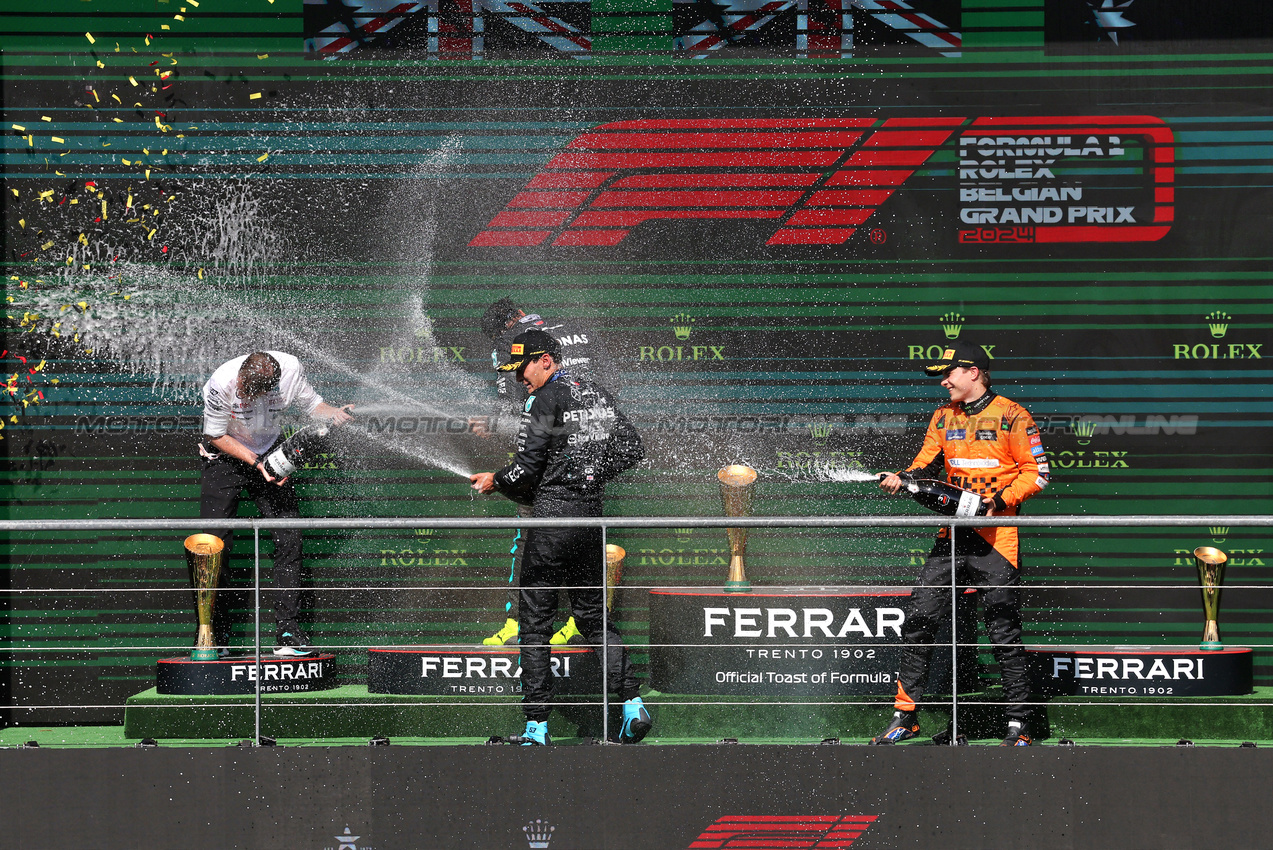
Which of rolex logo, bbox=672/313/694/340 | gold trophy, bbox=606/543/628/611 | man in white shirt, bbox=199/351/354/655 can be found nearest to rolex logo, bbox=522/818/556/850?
gold trophy, bbox=606/543/628/611

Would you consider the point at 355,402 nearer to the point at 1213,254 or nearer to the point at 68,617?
the point at 68,617

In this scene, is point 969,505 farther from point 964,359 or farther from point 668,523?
point 668,523

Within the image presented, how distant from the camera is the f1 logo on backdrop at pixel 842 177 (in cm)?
731

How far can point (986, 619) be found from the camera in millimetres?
5965

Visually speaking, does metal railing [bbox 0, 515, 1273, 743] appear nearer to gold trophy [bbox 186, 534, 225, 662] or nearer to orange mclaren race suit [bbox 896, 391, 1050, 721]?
orange mclaren race suit [bbox 896, 391, 1050, 721]

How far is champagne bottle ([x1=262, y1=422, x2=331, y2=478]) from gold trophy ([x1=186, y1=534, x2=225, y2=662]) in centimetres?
48

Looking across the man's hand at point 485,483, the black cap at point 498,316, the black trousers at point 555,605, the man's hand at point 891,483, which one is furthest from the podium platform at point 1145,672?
the black cap at point 498,316

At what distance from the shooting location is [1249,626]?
7219 millimetres

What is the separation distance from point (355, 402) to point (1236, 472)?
5.11 m

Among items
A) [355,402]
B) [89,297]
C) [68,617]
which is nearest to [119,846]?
[68,617]

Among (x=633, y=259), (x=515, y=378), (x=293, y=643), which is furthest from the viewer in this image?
(x=633, y=259)

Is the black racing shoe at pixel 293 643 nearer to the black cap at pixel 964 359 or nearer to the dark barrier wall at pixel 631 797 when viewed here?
the dark barrier wall at pixel 631 797

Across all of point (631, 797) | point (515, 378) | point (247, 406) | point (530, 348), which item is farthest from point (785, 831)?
point (247, 406)

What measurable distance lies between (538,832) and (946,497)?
2.40 meters
